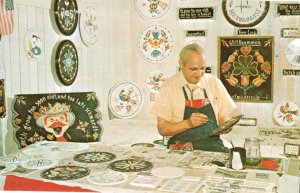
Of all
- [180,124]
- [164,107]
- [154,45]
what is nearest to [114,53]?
[154,45]

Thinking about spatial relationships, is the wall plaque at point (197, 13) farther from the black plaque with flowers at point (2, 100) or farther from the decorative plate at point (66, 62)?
the black plaque with flowers at point (2, 100)

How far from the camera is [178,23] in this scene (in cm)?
342

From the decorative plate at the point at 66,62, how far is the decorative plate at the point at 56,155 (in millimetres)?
802

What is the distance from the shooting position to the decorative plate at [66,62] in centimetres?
263

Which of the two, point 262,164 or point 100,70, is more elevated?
point 100,70

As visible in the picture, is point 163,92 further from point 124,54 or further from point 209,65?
point 209,65

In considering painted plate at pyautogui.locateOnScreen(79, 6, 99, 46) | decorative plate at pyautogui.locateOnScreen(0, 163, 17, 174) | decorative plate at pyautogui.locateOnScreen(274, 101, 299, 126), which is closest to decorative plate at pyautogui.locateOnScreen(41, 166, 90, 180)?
decorative plate at pyautogui.locateOnScreen(0, 163, 17, 174)

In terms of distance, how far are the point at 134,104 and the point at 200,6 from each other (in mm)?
1157

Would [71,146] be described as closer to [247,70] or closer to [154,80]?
[154,80]

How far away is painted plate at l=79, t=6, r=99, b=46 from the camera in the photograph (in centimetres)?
291

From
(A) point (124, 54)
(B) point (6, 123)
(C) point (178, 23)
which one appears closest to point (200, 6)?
(C) point (178, 23)

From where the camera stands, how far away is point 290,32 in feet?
11.3

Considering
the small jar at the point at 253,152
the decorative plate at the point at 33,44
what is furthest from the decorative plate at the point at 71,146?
the small jar at the point at 253,152

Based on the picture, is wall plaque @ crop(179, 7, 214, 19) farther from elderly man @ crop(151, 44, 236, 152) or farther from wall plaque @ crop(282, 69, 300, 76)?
elderly man @ crop(151, 44, 236, 152)
